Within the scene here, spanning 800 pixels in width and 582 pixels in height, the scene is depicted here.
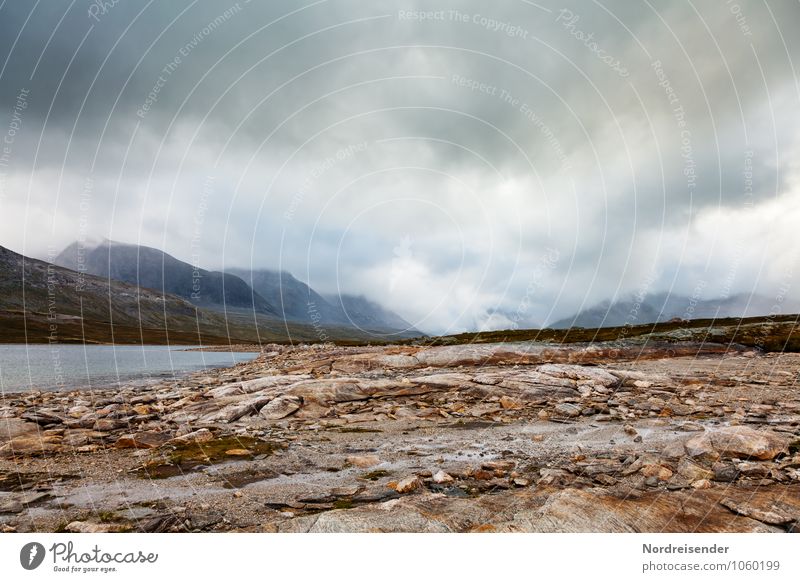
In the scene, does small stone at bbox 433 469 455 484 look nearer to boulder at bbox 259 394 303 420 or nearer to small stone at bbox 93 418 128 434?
boulder at bbox 259 394 303 420

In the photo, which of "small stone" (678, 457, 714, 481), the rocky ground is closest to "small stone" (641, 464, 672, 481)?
the rocky ground

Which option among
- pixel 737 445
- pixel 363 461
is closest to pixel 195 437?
pixel 363 461

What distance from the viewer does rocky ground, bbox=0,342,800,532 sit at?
840 cm

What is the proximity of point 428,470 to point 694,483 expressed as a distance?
7077 millimetres

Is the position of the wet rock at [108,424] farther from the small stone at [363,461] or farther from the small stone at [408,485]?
the small stone at [408,485]

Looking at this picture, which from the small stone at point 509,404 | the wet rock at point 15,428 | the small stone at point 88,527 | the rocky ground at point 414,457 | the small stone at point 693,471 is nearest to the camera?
the small stone at point 88,527

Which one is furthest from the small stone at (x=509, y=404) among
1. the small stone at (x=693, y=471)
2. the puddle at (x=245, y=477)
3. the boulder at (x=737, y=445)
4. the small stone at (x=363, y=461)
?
the puddle at (x=245, y=477)

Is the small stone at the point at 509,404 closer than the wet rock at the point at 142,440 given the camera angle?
No

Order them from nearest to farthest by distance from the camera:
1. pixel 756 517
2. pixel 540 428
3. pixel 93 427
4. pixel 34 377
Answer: pixel 756 517 → pixel 93 427 → pixel 540 428 → pixel 34 377

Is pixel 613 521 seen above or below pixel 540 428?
above

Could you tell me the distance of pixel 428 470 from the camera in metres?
12.2

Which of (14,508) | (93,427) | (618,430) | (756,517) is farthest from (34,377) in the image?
(756,517)

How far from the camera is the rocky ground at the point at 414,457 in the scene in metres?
8.40
